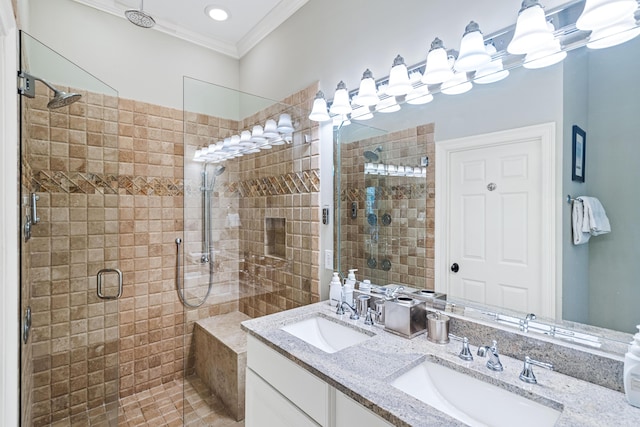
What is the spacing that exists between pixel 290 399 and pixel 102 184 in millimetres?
1952

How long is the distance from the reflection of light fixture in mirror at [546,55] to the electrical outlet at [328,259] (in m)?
1.34

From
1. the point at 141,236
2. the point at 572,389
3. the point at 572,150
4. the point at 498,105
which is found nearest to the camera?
the point at 572,389

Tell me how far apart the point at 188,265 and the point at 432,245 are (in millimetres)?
1855

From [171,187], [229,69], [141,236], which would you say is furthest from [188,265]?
[229,69]

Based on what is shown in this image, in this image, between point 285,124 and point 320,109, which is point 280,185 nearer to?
point 285,124

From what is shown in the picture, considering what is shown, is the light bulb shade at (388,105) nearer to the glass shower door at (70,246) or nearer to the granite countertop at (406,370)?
the granite countertop at (406,370)

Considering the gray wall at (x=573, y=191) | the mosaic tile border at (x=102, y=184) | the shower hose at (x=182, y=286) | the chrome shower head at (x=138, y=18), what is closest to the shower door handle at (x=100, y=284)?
the shower hose at (x=182, y=286)

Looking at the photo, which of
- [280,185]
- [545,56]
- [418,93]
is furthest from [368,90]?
[280,185]

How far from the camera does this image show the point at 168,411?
2.21 metres

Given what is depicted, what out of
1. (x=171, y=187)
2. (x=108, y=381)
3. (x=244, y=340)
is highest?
(x=171, y=187)

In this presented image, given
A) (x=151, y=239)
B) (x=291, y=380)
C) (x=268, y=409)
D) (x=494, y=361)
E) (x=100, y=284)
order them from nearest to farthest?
(x=494, y=361) → (x=291, y=380) → (x=268, y=409) → (x=100, y=284) → (x=151, y=239)

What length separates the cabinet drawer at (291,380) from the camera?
3.39 ft

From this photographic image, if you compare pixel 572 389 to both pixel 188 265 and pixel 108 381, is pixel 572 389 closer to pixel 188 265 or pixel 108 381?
pixel 188 265

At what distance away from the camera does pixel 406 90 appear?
57.9 inches
